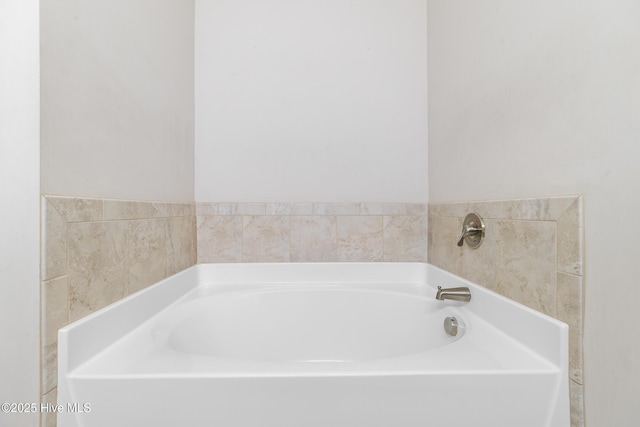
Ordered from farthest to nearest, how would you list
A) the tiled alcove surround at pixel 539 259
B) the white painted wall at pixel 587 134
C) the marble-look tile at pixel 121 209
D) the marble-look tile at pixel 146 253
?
the marble-look tile at pixel 146 253 → the marble-look tile at pixel 121 209 → the tiled alcove surround at pixel 539 259 → the white painted wall at pixel 587 134

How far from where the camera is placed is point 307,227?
165 centimetres

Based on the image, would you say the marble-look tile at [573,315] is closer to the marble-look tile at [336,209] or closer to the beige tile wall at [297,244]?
the beige tile wall at [297,244]

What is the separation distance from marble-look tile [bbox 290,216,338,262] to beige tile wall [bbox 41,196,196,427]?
24.0 inches

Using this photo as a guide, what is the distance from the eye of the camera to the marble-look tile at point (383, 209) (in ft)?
5.45

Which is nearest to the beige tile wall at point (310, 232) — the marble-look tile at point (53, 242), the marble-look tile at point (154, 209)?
the marble-look tile at point (154, 209)

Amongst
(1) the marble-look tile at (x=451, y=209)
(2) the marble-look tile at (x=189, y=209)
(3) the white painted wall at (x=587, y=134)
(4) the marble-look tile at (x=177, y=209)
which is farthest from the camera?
(2) the marble-look tile at (x=189, y=209)

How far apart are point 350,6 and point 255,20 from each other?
51cm

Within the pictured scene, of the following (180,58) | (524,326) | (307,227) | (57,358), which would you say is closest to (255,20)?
(180,58)

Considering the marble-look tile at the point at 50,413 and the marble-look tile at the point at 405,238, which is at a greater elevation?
the marble-look tile at the point at 405,238

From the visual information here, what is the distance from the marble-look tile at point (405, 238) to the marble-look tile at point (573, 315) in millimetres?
928

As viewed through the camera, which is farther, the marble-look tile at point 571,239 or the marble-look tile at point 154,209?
the marble-look tile at point 154,209

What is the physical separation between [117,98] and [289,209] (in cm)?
89

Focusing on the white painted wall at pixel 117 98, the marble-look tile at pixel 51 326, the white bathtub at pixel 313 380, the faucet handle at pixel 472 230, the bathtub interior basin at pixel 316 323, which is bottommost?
the bathtub interior basin at pixel 316 323

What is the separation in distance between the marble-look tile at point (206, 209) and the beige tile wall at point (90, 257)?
32 centimetres
